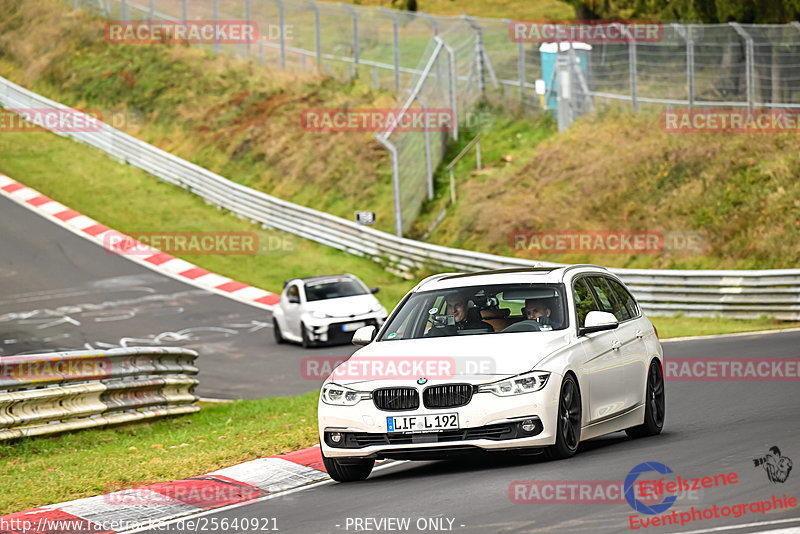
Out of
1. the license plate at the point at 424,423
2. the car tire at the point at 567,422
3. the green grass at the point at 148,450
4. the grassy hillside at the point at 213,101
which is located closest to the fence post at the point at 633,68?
the grassy hillside at the point at 213,101

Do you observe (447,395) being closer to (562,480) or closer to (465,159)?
(562,480)

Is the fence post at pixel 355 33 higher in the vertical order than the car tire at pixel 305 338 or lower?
higher

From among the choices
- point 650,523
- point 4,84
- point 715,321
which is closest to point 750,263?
point 715,321

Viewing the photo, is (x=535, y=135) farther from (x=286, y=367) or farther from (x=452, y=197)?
(x=286, y=367)

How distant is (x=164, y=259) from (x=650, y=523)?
1166 inches

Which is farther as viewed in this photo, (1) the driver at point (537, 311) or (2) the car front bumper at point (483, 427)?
(1) the driver at point (537, 311)

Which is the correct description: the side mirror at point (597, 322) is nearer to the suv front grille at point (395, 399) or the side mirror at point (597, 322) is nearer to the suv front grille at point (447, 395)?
the suv front grille at point (447, 395)

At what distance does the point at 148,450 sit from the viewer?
512 inches

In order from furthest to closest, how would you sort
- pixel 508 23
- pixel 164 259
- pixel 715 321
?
pixel 508 23 → pixel 164 259 → pixel 715 321

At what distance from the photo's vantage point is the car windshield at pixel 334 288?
25.3m

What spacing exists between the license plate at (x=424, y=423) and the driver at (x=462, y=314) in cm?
124

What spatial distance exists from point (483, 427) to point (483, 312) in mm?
1450

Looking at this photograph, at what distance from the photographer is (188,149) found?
4497 cm

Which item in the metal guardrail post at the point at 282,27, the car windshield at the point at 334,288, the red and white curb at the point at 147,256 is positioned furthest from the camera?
the metal guardrail post at the point at 282,27
